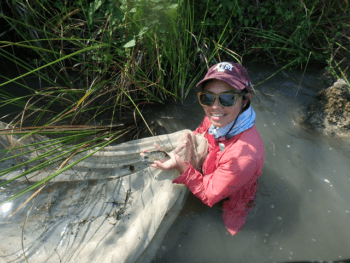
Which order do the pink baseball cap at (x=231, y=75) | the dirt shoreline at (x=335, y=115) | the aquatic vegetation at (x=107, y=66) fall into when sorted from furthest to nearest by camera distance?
the dirt shoreline at (x=335, y=115), the aquatic vegetation at (x=107, y=66), the pink baseball cap at (x=231, y=75)

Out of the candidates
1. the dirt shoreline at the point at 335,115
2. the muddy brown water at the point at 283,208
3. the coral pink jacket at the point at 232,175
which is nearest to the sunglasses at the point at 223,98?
the coral pink jacket at the point at 232,175

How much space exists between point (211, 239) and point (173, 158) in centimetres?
73

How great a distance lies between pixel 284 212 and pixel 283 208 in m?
0.04

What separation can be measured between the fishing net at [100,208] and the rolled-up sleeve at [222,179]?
0.16 metres

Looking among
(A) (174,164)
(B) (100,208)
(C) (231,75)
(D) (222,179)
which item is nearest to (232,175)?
(D) (222,179)

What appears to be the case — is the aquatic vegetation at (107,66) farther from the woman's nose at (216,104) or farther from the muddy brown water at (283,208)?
the woman's nose at (216,104)

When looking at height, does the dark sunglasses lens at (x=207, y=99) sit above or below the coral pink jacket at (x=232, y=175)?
above

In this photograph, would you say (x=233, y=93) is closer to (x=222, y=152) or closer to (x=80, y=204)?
(x=222, y=152)

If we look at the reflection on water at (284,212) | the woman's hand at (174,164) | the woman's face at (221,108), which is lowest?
the reflection on water at (284,212)

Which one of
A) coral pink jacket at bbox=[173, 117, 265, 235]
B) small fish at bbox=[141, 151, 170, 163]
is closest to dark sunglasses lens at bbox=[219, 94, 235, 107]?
coral pink jacket at bbox=[173, 117, 265, 235]

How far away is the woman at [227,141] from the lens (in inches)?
61.6

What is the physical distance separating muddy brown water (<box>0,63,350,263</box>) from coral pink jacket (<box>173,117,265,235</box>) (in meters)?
0.13

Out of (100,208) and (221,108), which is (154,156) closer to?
(100,208)

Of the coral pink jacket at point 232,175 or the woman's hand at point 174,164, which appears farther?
the woman's hand at point 174,164
